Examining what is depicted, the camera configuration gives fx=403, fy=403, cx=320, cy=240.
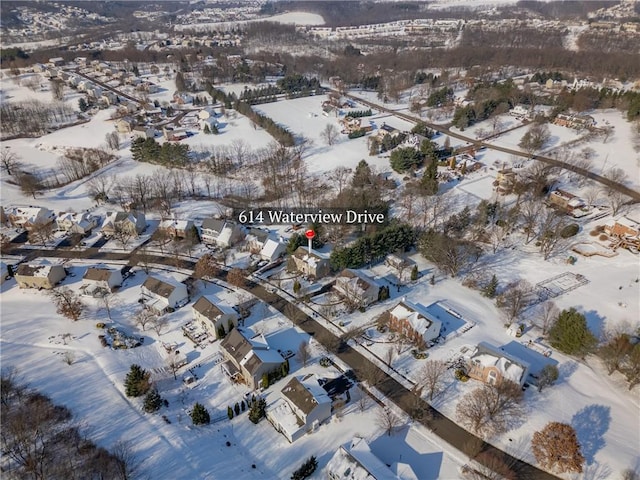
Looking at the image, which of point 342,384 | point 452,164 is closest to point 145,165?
point 452,164

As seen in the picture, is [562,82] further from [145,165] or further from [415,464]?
[415,464]

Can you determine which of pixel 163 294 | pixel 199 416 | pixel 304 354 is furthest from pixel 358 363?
pixel 163 294

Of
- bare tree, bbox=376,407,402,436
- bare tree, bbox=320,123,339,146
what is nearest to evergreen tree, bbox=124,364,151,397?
bare tree, bbox=376,407,402,436

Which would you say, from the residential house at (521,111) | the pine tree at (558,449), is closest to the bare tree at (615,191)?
the residential house at (521,111)

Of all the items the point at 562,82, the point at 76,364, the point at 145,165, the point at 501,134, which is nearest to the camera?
the point at 76,364

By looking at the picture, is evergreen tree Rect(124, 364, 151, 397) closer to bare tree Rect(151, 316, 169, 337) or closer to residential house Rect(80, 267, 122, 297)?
bare tree Rect(151, 316, 169, 337)

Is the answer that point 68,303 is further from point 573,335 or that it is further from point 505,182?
point 505,182

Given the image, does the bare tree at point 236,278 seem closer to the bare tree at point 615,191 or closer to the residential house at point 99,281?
the residential house at point 99,281
